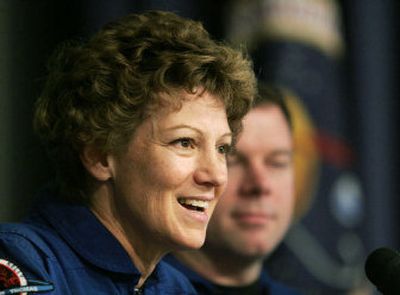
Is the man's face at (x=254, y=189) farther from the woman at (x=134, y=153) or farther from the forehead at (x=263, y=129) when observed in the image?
the woman at (x=134, y=153)

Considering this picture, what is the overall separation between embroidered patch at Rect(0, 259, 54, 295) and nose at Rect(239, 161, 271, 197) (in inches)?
32.8

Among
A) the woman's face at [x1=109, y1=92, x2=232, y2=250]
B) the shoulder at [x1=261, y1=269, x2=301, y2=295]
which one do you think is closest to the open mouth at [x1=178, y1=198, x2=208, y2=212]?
the woman's face at [x1=109, y1=92, x2=232, y2=250]

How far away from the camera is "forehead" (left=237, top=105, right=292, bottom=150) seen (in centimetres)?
207

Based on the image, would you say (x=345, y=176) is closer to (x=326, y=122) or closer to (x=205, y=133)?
(x=326, y=122)

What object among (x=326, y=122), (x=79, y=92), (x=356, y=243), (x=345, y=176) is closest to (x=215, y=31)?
(x=326, y=122)

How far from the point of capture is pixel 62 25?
2.38 meters

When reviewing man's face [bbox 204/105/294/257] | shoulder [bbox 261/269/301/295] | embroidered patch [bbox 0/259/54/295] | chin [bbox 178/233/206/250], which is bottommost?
shoulder [bbox 261/269/301/295]

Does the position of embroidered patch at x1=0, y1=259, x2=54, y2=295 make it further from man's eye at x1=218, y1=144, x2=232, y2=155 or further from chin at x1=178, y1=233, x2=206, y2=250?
man's eye at x1=218, y1=144, x2=232, y2=155

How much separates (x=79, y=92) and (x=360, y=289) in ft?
3.91

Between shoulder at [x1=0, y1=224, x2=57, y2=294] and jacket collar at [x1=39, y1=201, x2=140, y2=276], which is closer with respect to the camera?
shoulder at [x1=0, y1=224, x2=57, y2=294]

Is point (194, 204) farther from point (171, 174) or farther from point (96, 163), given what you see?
point (96, 163)

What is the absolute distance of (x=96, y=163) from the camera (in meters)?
1.51

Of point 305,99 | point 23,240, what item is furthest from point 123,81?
point 305,99

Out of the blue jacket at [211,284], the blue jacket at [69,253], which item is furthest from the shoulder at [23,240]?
the blue jacket at [211,284]
